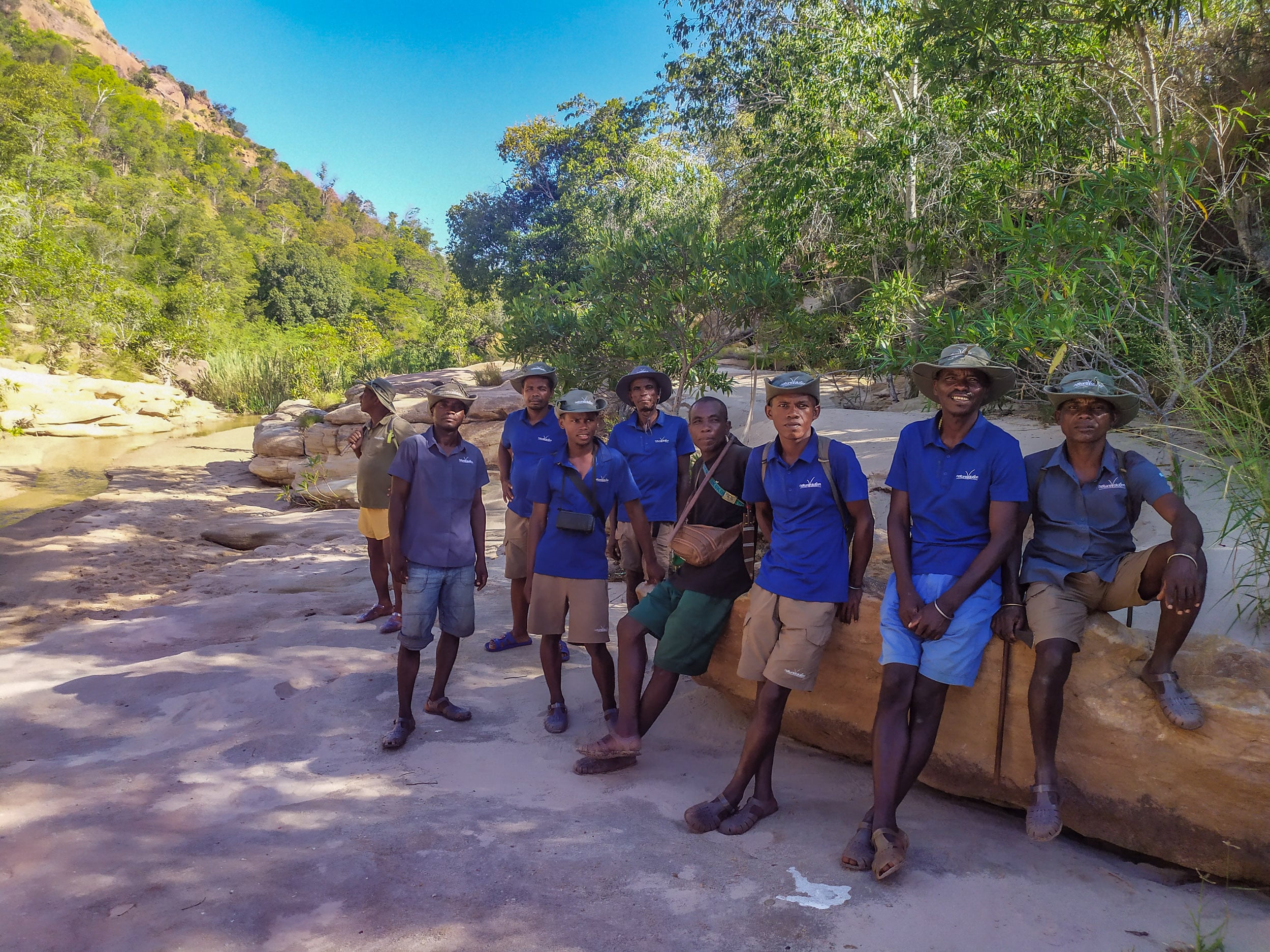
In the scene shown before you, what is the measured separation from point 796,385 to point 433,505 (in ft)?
6.37

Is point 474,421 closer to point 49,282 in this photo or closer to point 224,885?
point 49,282

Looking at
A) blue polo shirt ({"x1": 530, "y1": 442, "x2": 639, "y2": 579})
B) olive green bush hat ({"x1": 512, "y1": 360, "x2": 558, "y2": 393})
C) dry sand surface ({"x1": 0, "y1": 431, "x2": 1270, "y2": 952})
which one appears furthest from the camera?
olive green bush hat ({"x1": 512, "y1": 360, "x2": 558, "y2": 393})

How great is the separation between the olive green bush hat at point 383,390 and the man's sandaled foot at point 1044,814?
167 inches

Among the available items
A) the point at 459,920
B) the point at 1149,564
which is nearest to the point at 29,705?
the point at 459,920

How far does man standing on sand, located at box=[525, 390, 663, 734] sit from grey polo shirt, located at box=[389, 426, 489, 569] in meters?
0.38

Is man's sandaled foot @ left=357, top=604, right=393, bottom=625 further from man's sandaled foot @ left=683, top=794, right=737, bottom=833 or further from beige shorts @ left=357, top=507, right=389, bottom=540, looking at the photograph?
man's sandaled foot @ left=683, top=794, right=737, bottom=833

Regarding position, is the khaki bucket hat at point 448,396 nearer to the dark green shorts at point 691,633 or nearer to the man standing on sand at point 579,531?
the man standing on sand at point 579,531

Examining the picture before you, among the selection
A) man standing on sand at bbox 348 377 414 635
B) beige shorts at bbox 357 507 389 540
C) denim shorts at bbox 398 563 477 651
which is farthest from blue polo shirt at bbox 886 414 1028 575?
beige shorts at bbox 357 507 389 540

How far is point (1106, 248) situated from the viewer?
A: 480cm

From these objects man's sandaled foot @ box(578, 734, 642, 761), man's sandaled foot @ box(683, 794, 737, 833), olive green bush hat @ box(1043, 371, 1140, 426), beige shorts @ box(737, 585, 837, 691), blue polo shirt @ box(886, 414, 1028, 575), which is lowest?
man's sandaled foot @ box(683, 794, 737, 833)

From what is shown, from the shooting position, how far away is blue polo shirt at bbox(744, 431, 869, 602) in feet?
10.5

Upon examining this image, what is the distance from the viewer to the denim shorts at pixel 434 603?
4086 mm

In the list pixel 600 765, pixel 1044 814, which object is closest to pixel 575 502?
pixel 600 765

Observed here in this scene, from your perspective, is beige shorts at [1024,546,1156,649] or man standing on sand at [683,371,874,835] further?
man standing on sand at [683,371,874,835]
